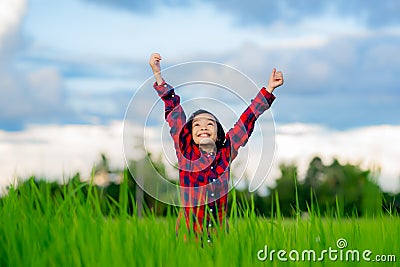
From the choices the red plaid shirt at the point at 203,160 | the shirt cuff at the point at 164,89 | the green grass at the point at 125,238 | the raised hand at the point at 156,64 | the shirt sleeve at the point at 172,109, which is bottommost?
the green grass at the point at 125,238

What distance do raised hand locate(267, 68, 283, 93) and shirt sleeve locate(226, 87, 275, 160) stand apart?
4.1 inches

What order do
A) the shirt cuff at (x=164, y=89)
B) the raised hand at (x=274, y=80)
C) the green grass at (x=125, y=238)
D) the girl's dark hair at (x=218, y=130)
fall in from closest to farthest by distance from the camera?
the green grass at (x=125, y=238), the shirt cuff at (x=164, y=89), the girl's dark hair at (x=218, y=130), the raised hand at (x=274, y=80)

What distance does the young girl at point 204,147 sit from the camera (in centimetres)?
368

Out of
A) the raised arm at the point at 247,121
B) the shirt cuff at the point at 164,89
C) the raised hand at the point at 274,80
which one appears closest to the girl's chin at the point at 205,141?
the raised arm at the point at 247,121

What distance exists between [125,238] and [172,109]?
0.89 metres

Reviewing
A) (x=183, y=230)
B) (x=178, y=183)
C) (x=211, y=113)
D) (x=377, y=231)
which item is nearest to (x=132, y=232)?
(x=183, y=230)

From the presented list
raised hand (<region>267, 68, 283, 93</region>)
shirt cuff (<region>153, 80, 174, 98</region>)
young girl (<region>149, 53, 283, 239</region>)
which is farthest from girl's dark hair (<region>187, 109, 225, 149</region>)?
raised hand (<region>267, 68, 283, 93</region>)

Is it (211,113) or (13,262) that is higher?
(211,113)

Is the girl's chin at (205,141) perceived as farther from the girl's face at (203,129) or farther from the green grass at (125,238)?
the green grass at (125,238)

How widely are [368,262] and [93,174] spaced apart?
1.62 metres

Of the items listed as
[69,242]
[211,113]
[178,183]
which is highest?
[211,113]

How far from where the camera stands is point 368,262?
3455mm

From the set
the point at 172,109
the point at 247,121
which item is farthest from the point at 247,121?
the point at 172,109

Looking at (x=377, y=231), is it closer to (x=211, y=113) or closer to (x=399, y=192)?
(x=399, y=192)
